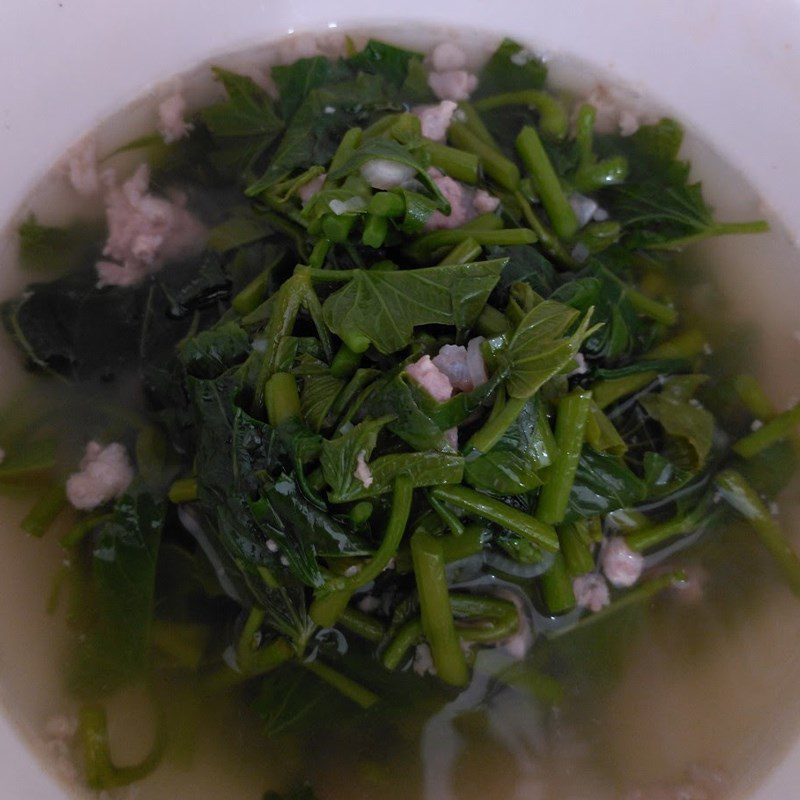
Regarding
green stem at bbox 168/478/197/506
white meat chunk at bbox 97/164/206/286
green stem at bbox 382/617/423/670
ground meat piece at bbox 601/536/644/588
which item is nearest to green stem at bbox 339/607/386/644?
green stem at bbox 382/617/423/670

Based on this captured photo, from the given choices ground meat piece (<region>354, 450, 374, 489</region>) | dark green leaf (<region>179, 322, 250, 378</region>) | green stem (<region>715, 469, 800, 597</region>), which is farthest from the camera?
green stem (<region>715, 469, 800, 597</region>)

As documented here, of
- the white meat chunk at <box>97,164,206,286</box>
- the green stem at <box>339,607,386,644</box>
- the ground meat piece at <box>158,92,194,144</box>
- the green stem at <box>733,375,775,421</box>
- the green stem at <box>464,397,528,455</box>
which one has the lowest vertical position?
the green stem at <box>339,607,386,644</box>

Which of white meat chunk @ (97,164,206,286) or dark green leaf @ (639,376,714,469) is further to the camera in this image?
white meat chunk @ (97,164,206,286)

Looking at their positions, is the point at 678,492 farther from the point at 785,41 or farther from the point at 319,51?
the point at 319,51

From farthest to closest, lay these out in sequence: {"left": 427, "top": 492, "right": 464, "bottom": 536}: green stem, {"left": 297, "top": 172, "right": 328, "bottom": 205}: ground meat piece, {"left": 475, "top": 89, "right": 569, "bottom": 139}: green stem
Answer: {"left": 475, "top": 89, "right": 569, "bottom": 139}: green stem
{"left": 297, "top": 172, "right": 328, "bottom": 205}: ground meat piece
{"left": 427, "top": 492, "right": 464, "bottom": 536}: green stem

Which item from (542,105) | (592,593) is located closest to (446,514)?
(592,593)

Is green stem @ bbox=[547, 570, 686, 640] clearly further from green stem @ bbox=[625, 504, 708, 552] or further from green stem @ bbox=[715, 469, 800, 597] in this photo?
green stem @ bbox=[715, 469, 800, 597]

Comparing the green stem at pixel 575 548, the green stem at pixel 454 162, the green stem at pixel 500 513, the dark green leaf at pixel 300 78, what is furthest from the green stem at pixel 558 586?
the dark green leaf at pixel 300 78
